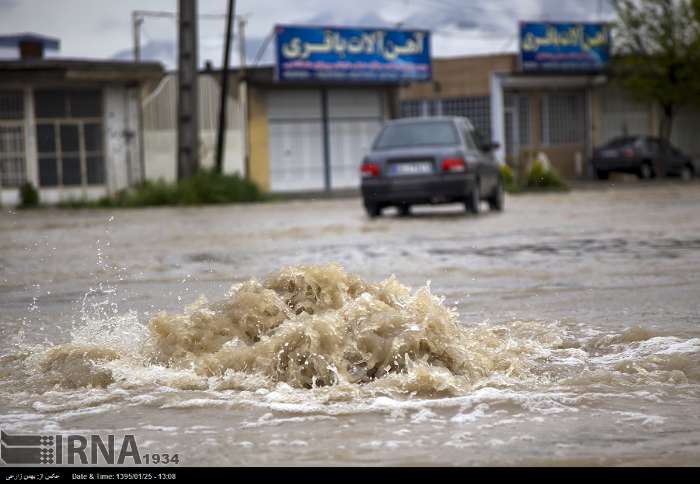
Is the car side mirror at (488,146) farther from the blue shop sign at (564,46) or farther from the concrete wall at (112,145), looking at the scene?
the blue shop sign at (564,46)

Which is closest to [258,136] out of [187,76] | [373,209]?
[187,76]

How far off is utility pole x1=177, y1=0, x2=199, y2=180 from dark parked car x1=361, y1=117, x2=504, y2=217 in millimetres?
10060

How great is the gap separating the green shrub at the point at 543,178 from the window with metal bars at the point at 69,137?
11.9 meters

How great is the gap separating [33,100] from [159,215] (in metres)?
12.2

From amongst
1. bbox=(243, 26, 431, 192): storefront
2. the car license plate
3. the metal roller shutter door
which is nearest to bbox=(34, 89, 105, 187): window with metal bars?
bbox=(243, 26, 431, 192): storefront

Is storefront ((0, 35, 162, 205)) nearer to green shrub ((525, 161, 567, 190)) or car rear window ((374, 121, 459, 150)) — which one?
green shrub ((525, 161, 567, 190))

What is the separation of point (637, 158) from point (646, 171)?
73 cm

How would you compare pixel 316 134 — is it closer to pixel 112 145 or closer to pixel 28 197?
pixel 112 145

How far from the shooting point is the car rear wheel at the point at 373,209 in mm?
20641

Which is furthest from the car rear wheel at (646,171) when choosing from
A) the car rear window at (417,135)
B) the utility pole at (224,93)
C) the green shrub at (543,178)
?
the car rear window at (417,135)

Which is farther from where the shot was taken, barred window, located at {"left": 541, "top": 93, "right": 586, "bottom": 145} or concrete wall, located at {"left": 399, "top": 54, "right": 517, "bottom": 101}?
barred window, located at {"left": 541, "top": 93, "right": 586, "bottom": 145}

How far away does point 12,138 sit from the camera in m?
34.6

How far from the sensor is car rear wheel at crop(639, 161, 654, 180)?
137 feet
